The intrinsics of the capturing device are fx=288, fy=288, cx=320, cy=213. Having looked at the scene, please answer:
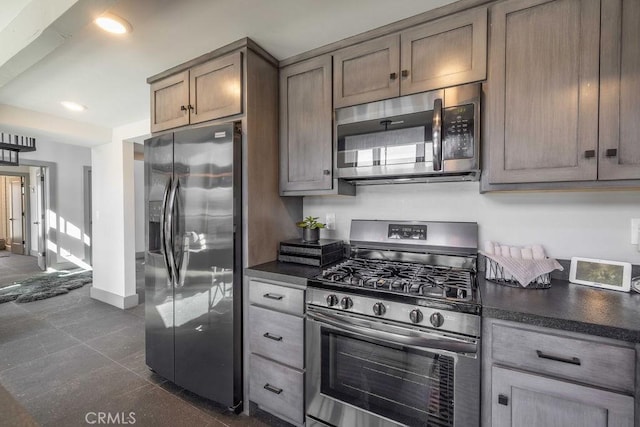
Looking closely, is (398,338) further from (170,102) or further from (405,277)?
(170,102)

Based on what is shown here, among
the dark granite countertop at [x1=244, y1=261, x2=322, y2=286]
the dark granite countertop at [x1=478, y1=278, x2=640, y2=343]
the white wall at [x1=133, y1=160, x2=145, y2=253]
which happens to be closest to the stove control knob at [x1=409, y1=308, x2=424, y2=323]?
the dark granite countertop at [x1=478, y1=278, x2=640, y2=343]

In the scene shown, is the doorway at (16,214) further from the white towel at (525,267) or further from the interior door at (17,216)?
the white towel at (525,267)

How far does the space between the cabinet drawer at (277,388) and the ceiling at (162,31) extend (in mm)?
2020

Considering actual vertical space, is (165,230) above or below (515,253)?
above

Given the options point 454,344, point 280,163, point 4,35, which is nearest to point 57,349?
point 4,35

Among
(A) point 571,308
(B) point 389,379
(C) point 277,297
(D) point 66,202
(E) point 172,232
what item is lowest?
(B) point 389,379

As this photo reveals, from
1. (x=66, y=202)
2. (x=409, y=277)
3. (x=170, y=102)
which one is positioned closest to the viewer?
(x=409, y=277)

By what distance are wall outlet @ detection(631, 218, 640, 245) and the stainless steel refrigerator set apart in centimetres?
216

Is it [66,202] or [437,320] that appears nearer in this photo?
[437,320]

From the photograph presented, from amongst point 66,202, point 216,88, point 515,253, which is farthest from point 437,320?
point 66,202

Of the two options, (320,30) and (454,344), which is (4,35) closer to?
(320,30)

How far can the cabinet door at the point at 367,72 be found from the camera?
171cm

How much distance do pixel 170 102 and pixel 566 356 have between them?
2.80 m

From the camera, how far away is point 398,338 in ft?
4.43
